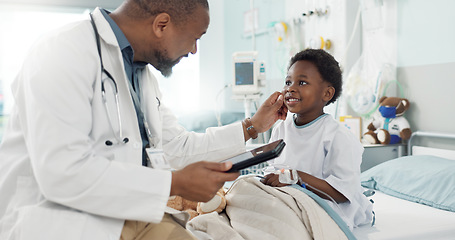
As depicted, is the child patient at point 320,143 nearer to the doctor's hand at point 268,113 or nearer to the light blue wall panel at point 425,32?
the doctor's hand at point 268,113

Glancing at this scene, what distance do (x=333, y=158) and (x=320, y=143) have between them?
0.26ft

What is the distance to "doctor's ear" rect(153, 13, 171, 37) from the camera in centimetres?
115

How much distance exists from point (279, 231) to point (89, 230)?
1.94ft

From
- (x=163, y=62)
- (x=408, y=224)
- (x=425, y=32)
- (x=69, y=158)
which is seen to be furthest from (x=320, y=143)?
(x=425, y=32)

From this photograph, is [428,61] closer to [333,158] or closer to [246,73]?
[246,73]

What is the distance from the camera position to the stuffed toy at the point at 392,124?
2727mm

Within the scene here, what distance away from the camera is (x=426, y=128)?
268 cm

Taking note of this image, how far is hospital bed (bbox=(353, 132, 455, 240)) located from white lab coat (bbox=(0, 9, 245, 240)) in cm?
90

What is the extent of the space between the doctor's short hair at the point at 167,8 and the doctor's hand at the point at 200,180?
0.45m

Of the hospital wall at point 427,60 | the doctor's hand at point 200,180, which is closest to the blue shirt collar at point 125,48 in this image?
the doctor's hand at point 200,180

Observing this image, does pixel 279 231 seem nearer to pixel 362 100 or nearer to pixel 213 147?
pixel 213 147

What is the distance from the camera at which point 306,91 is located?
163cm

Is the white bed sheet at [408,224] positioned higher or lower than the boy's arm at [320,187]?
lower

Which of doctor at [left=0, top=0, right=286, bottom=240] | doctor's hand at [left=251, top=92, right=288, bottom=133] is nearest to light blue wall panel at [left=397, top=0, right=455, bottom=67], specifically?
doctor's hand at [left=251, top=92, right=288, bottom=133]
